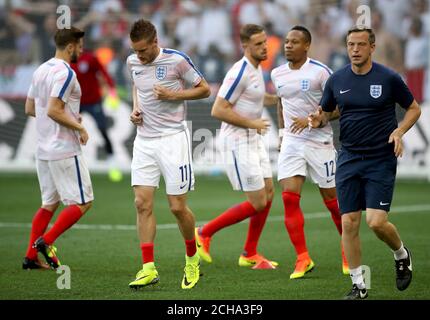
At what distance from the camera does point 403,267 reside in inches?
339

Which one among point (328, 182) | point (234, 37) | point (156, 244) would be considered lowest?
point (156, 244)

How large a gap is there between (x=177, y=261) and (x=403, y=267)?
2921 millimetres

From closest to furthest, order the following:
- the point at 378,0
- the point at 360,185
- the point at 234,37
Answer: the point at 360,185, the point at 378,0, the point at 234,37

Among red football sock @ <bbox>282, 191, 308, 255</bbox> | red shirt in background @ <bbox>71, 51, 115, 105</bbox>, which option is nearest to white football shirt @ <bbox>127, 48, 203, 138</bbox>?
red football sock @ <bbox>282, 191, 308, 255</bbox>

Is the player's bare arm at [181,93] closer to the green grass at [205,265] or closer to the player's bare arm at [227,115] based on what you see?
the player's bare arm at [227,115]

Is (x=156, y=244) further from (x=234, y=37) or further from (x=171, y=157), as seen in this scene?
(x=234, y=37)

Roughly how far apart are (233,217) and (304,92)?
70.0 inches

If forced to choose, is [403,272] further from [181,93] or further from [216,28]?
[216,28]

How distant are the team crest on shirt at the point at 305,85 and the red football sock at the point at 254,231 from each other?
5.24 feet

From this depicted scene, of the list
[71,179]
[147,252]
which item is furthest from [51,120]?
[147,252]

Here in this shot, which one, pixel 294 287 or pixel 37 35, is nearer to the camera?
pixel 294 287

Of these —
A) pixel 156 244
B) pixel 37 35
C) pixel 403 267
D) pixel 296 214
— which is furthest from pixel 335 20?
pixel 403 267

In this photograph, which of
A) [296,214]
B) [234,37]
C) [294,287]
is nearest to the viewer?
[294,287]

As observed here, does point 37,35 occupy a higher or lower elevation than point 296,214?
higher
